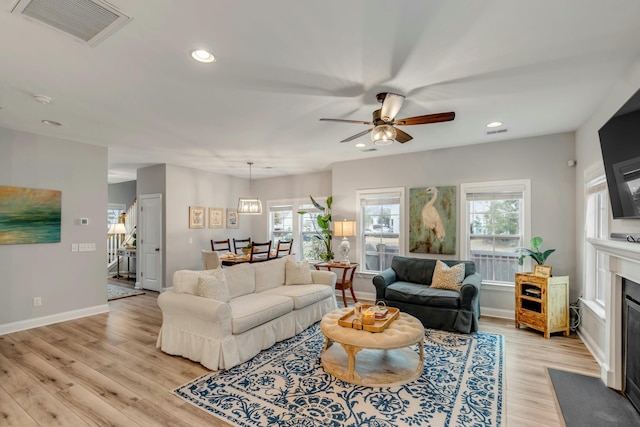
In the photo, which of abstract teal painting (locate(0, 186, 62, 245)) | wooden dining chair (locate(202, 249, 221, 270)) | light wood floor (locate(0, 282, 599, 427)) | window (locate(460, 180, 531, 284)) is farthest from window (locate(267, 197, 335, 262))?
abstract teal painting (locate(0, 186, 62, 245))

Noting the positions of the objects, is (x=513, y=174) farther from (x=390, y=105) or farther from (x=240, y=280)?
(x=240, y=280)

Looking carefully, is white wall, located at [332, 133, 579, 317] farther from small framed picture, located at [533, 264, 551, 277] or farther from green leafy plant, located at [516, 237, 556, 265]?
small framed picture, located at [533, 264, 551, 277]

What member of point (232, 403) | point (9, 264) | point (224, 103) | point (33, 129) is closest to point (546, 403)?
point (232, 403)

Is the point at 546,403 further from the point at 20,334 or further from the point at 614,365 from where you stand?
the point at 20,334

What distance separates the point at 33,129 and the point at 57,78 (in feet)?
7.17

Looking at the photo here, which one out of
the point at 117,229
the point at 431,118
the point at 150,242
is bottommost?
the point at 150,242

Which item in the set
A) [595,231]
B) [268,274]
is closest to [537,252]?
[595,231]

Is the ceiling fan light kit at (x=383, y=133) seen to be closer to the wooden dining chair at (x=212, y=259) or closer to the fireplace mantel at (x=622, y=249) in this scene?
the fireplace mantel at (x=622, y=249)

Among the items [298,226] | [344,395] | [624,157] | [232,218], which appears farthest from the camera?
[232,218]

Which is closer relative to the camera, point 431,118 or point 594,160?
point 431,118

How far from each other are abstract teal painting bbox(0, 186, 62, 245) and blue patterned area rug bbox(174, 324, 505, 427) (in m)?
3.45

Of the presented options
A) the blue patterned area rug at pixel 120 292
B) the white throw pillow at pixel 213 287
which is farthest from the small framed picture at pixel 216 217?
the white throw pillow at pixel 213 287

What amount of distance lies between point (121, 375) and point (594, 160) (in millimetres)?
5427

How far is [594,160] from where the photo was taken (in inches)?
138
